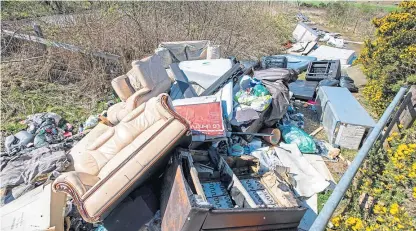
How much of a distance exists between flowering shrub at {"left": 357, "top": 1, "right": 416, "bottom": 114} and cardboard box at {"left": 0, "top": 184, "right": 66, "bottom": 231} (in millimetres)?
5519

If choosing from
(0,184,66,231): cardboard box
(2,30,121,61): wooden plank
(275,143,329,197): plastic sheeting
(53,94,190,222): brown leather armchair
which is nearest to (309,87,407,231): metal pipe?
(275,143,329,197): plastic sheeting

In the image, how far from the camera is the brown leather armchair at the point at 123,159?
2.22m

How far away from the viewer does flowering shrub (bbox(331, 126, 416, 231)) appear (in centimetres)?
254

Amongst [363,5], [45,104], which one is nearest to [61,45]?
[45,104]

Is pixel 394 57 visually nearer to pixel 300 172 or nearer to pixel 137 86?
pixel 300 172

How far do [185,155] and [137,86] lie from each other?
2176 millimetres

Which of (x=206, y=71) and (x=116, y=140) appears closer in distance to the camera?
(x=116, y=140)

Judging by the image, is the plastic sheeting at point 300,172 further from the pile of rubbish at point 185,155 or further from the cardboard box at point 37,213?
the cardboard box at point 37,213

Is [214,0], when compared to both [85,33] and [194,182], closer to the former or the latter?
[85,33]

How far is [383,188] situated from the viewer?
3.11 metres

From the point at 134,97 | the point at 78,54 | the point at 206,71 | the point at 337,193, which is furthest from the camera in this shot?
the point at 78,54

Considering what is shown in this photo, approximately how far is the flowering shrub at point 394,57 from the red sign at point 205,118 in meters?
3.43

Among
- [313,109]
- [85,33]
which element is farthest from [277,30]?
[85,33]

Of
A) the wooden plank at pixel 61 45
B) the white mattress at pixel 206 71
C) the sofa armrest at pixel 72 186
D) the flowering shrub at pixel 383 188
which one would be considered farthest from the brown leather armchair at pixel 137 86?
the flowering shrub at pixel 383 188
